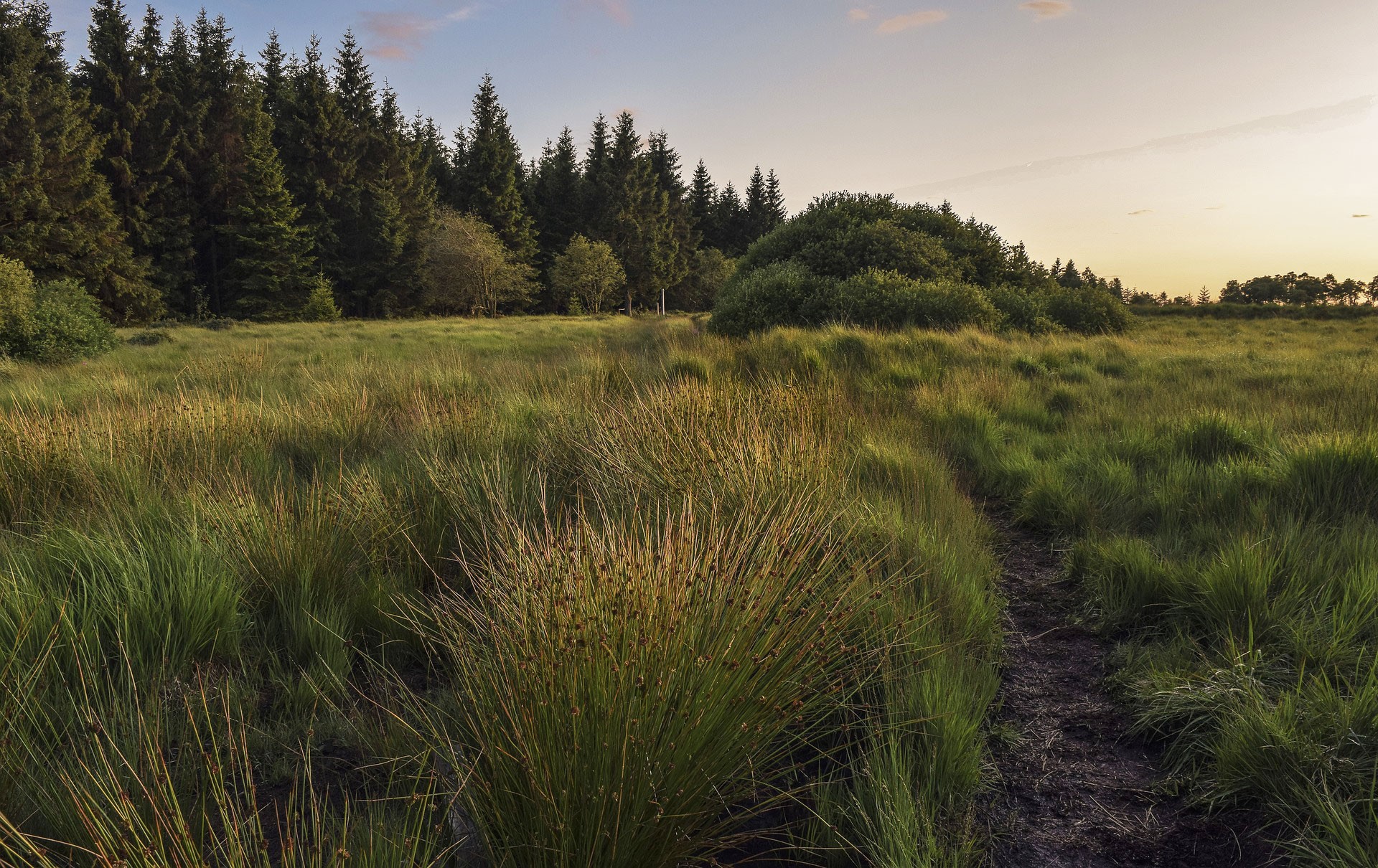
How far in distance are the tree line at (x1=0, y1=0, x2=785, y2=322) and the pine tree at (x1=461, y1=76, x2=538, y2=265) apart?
13cm

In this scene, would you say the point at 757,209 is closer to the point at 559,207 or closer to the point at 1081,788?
the point at 559,207

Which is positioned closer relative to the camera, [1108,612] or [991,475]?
[1108,612]

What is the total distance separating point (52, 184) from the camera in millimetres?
28016

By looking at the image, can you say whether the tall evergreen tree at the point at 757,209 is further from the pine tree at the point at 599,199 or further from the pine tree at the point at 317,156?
the pine tree at the point at 317,156

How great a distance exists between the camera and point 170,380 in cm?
929

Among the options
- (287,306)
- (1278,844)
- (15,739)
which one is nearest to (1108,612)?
(1278,844)

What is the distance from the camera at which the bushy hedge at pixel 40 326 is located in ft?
42.7

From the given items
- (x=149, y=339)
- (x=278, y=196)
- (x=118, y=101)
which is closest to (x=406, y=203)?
(x=278, y=196)

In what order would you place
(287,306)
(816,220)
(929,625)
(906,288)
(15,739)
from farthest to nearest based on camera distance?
(287,306) < (816,220) < (906,288) < (929,625) < (15,739)

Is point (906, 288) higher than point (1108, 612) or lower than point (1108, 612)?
higher

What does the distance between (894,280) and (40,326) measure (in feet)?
54.9

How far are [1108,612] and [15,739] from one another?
3.74 meters

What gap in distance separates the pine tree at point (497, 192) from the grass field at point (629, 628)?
4280 cm

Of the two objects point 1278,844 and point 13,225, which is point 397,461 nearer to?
point 1278,844
